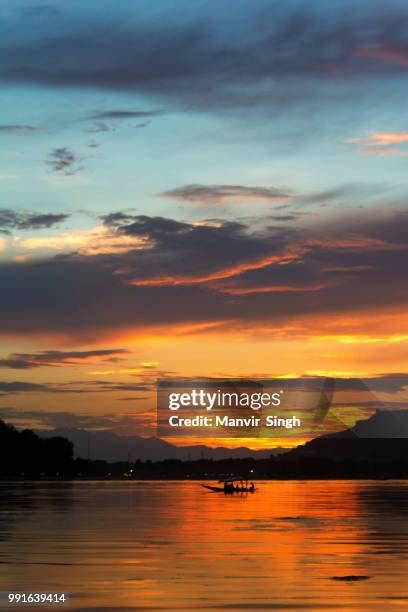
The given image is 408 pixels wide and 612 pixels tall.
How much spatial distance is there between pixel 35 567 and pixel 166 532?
2722cm

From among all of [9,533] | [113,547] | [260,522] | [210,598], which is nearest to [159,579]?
[210,598]

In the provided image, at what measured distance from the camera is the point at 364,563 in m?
53.8

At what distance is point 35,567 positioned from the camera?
51.6 m

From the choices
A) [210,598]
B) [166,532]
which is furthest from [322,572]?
[166,532]

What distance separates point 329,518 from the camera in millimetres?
99875

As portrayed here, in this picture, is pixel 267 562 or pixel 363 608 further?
pixel 267 562

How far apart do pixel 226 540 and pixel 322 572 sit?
823 inches

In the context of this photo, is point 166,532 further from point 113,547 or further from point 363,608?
point 363,608

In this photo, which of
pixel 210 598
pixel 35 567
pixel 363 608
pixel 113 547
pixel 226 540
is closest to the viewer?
pixel 363 608

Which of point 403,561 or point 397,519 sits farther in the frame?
point 397,519

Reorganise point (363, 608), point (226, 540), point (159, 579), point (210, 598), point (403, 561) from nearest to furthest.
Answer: point (363, 608), point (210, 598), point (159, 579), point (403, 561), point (226, 540)

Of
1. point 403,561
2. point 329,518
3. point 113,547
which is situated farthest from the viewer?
point 329,518

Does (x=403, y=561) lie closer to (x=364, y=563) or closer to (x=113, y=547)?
(x=364, y=563)

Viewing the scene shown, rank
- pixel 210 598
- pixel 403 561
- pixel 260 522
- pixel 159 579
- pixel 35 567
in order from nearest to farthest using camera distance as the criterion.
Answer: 1. pixel 210 598
2. pixel 159 579
3. pixel 35 567
4. pixel 403 561
5. pixel 260 522
